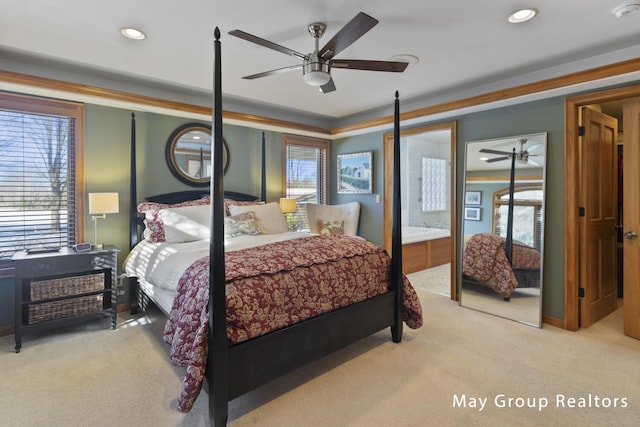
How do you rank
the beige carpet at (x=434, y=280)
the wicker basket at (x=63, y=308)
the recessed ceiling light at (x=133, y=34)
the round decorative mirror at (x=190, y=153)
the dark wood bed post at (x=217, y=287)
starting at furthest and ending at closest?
1. the beige carpet at (x=434, y=280)
2. the round decorative mirror at (x=190, y=153)
3. the wicker basket at (x=63, y=308)
4. the recessed ceiling light at (x=133, y=34)
5. the dark wood bed post at (x=217, y=287)

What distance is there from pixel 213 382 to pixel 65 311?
7.10ft

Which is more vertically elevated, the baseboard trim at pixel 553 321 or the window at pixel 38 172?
the window at pixel 38 172

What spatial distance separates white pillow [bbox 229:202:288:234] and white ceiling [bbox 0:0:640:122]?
1.41 m

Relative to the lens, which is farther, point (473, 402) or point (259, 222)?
point (259, 222)

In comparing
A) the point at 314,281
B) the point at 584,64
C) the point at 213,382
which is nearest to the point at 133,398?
the point at 213,382

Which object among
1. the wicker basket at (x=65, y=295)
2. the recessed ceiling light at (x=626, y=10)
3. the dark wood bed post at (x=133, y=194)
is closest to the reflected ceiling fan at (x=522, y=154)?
the recessed ceiling light at (x=626, y=10)

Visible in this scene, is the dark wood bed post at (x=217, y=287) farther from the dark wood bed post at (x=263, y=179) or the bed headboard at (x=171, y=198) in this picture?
the dark wood bed post at (x=263, y=179)

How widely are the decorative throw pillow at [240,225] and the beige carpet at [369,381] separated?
1.10 metres

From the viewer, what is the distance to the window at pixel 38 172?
3049 mm

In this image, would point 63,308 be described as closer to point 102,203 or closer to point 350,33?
point 102,203

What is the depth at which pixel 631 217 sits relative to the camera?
299cm

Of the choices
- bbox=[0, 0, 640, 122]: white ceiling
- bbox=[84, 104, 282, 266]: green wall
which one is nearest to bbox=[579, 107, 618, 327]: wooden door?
bbox=[0, 0, 640, 122]: white ceiling

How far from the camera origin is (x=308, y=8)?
2.13 meters

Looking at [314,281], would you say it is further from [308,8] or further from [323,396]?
[308,8]
